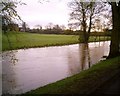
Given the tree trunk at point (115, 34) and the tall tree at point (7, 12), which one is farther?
the tree trunk at point (115, 34)

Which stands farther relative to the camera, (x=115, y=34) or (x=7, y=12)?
(x=115, y=34)

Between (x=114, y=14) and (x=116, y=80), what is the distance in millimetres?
11571

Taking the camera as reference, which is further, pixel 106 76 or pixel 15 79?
pixel 15 79

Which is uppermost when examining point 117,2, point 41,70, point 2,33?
point 117,2

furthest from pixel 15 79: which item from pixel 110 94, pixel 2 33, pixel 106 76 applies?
pixel 110 94

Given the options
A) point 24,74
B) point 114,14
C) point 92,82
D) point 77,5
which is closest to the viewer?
point 92,82

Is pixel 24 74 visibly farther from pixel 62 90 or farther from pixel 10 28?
pixel 62 90

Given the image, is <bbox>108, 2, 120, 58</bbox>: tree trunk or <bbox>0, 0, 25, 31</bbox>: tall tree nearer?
<bbox>0, 0, 25, 31</bbox>: tall tree

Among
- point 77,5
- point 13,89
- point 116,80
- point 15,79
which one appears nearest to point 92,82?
point 116,80

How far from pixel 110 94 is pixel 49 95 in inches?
88.4

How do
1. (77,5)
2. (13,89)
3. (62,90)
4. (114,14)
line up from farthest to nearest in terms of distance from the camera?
(77,5) → (114,14) → (13,89) → (62,90)

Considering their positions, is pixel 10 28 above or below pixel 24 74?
above

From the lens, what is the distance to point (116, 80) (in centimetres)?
1379

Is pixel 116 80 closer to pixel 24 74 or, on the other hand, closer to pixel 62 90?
pixel 62 90
